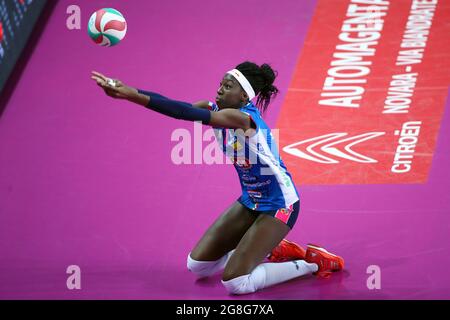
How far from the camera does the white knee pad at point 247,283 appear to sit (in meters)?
6.16

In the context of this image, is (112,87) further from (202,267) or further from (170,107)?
(202,267)

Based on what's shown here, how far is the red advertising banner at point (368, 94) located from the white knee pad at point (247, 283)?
6.36ft

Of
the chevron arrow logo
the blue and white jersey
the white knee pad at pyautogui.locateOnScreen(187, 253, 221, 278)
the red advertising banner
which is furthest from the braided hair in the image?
the chevron arrow logo

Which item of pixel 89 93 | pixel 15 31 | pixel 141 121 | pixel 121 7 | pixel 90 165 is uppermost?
pixel 121 7

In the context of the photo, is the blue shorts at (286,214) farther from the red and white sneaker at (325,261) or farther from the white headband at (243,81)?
the white headband at (243,81)

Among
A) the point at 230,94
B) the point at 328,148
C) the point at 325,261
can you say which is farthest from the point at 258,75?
the point at 328,148

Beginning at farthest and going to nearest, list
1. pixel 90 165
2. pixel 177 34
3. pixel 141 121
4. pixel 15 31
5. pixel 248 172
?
pixel 177 34, pixel 15 31, pixel 141 121, pixel 90 165, pixel 248 172

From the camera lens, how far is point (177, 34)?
1091 centimetres

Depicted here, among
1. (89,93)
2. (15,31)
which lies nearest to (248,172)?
(89,93)

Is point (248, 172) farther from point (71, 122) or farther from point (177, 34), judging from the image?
point (177, 34)

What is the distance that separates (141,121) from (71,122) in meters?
0.84

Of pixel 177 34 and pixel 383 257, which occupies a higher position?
pixel 177 34

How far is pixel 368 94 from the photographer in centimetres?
941

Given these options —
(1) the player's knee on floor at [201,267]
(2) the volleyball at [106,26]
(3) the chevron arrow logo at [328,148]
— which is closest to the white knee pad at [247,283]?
(1) the player's knee on floor at [201,267]
